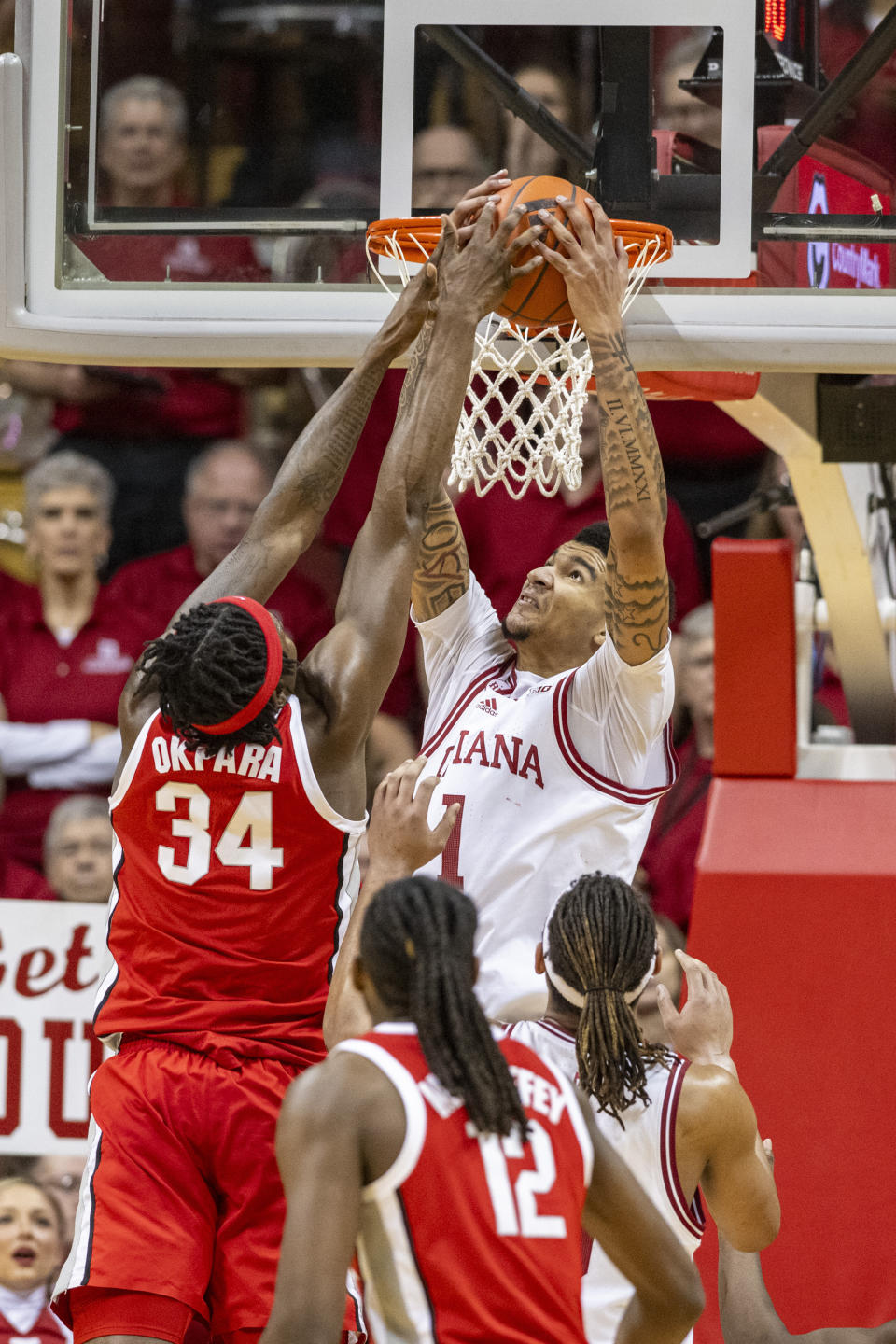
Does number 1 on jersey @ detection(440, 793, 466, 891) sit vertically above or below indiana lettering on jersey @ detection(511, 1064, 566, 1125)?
above

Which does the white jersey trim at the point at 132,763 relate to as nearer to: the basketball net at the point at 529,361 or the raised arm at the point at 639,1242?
the basketball net at the point at 529,361

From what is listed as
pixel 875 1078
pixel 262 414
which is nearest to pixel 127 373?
pixel 262 414

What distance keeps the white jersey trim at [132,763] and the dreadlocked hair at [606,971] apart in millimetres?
855

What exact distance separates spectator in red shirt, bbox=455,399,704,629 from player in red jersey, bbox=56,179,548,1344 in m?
2.65

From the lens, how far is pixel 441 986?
2.16 metres

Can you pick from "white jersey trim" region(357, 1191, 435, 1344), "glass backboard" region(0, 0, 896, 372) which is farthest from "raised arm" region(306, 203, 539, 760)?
"white jersey trim" region(357, 1191, 435, 1344)

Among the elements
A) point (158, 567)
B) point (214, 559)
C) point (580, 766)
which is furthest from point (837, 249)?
point (158, 567)

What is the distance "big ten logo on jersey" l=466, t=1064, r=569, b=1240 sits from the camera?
2090 millimetres

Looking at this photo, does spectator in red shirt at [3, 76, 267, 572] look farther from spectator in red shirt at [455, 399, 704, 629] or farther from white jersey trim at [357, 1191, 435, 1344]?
white jersey trim at [357, 1191, 435, 1344]

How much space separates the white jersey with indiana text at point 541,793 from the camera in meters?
3.61

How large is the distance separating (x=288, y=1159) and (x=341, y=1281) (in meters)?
0.16

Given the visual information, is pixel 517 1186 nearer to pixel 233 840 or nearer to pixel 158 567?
pixel 233 840

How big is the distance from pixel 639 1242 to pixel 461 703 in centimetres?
191

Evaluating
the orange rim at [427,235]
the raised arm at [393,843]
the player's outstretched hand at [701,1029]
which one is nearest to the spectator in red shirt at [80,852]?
the orange rim at [427,235]
